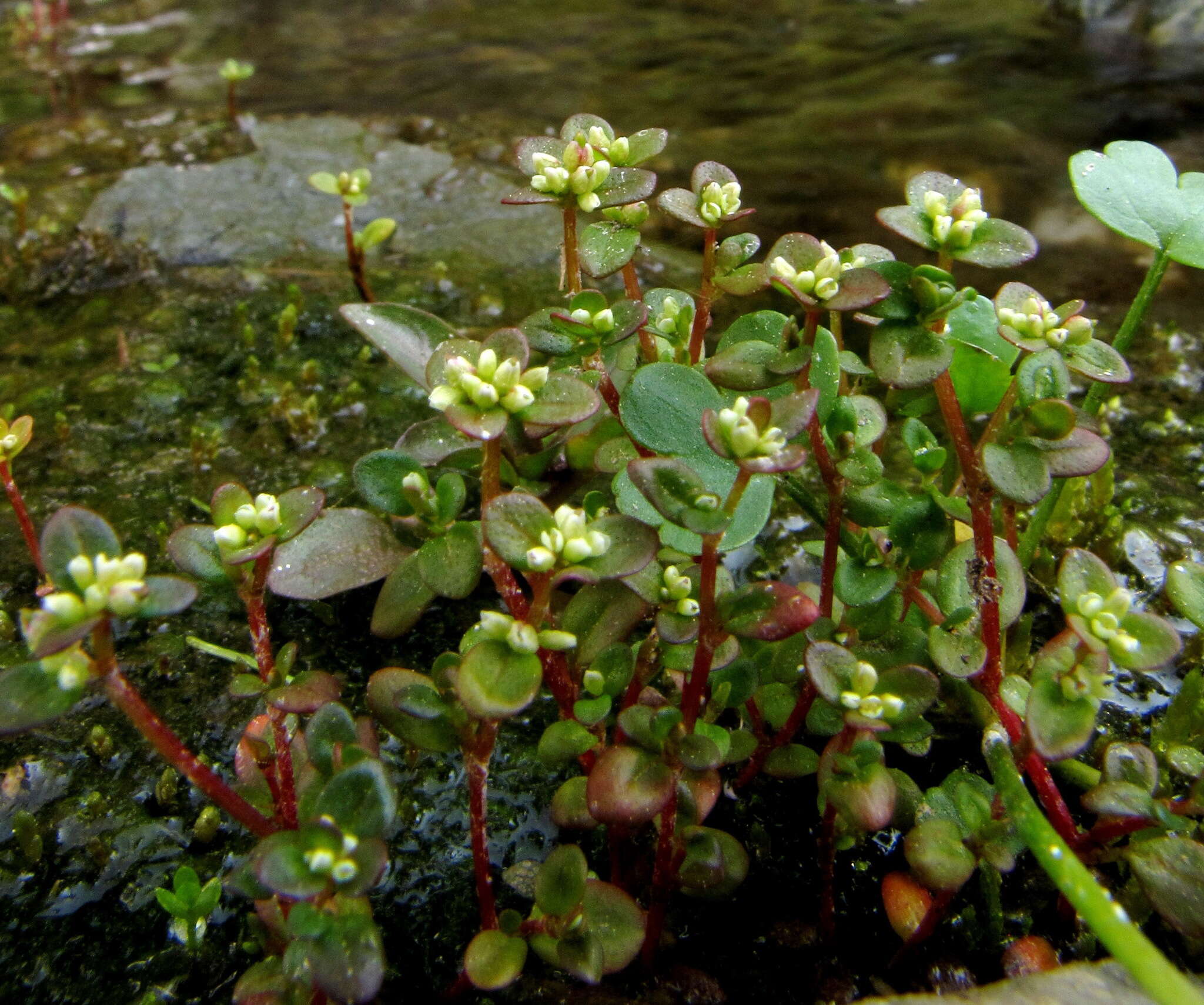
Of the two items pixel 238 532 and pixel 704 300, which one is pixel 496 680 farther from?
pixel 704 300

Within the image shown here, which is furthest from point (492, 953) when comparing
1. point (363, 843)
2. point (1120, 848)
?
point (1120, 848)

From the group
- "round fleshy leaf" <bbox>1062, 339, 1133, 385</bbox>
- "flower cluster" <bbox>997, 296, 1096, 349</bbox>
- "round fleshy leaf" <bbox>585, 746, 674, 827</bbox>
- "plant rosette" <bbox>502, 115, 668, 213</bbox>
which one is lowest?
"round fleshy leaf" <bbox>585, 746, 674, 827</bbox>

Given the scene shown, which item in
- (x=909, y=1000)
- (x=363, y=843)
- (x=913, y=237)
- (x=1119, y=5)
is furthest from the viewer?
(x=1119, y=5)

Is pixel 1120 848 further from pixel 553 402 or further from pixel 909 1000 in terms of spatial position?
pixel 553 402

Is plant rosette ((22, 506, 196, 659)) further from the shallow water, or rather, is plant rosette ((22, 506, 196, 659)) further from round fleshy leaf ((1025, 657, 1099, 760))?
round fleshy leaf ((1025, 657, 1099, 760))

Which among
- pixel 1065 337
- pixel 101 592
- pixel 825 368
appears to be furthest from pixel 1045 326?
pixel 101 592

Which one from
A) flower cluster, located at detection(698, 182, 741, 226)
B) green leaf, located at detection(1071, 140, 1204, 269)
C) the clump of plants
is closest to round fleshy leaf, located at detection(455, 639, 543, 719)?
the clump of plants
